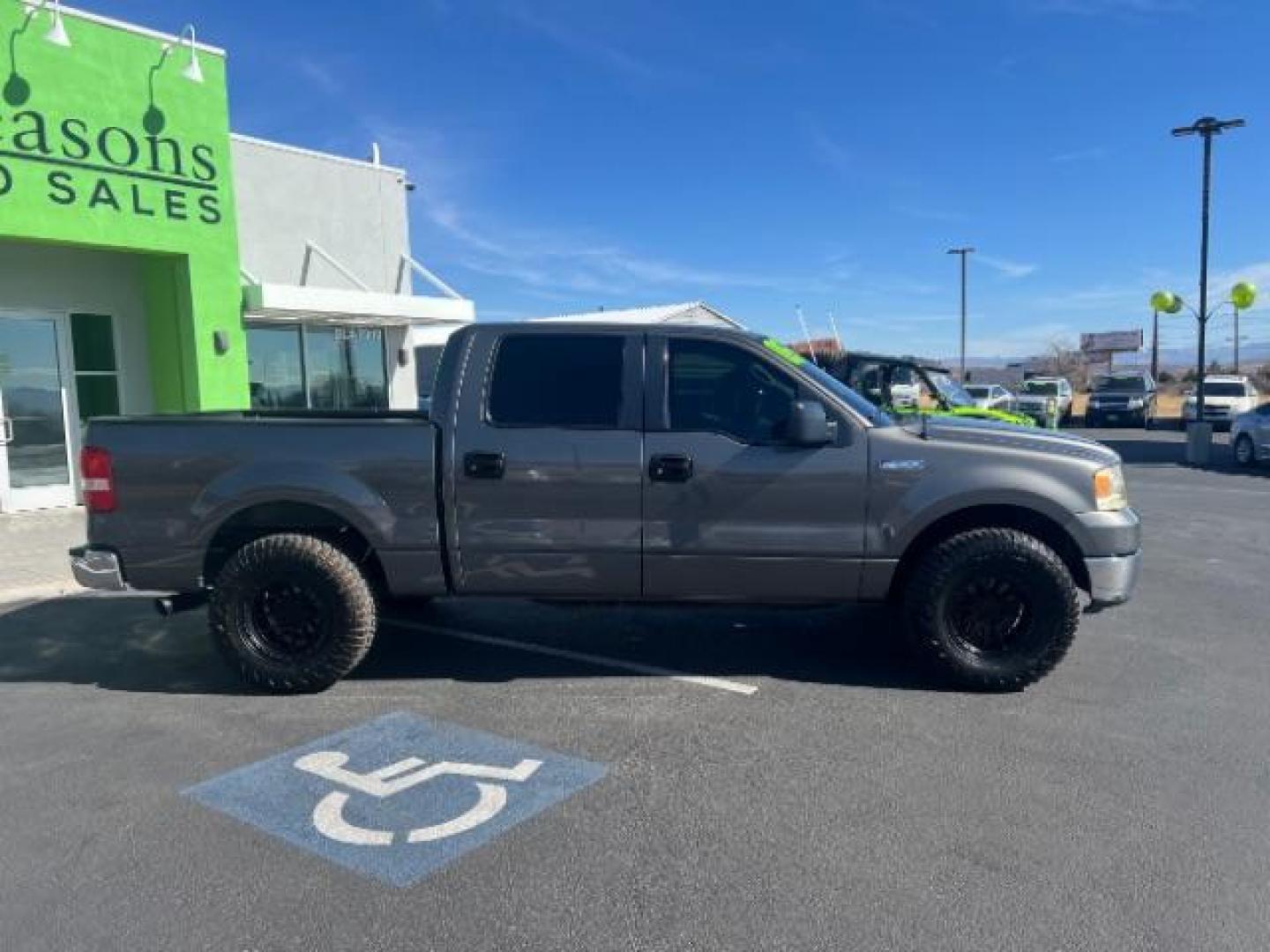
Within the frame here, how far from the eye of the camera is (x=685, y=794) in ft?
11.8

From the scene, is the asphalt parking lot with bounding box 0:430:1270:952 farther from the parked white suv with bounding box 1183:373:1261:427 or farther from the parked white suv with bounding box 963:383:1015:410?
the parked white suv with bounding box 1183:373:1261:427

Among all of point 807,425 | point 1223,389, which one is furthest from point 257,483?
point 1223,389

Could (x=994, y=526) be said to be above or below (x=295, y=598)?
above

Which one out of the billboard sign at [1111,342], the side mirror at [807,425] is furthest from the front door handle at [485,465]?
the billboard sign at [1111,342]

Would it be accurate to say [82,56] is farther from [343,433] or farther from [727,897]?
[727,897]

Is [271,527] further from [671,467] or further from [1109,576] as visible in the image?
[1109,576]

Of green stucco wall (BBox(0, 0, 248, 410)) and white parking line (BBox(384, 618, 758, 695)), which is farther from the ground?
green stucco wall (BBox(0, 0, 248, 410))

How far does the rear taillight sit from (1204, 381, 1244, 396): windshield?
109 feet

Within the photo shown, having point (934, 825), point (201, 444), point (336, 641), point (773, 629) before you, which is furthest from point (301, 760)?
point (773, 629)

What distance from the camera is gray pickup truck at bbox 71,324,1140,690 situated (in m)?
4.64

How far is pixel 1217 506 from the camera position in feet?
39.0

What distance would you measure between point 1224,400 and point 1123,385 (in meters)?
3.52

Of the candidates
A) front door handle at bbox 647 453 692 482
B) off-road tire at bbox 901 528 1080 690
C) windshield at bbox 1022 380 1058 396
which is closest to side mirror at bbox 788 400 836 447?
front door handle at bbox 647 453 692 482

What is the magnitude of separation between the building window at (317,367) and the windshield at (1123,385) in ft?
87.6
